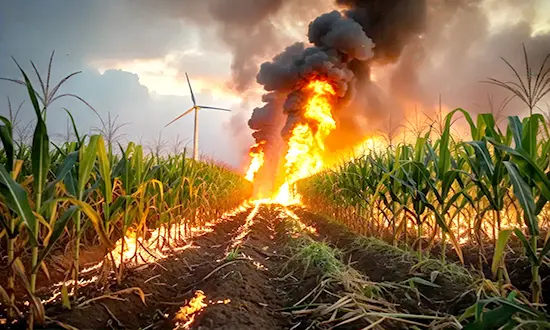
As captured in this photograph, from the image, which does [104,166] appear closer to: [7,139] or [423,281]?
[7,139]

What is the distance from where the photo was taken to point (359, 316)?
2.15m

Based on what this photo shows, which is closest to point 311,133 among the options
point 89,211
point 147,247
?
point 147,247

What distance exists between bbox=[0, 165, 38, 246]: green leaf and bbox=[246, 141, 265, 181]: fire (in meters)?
44.4

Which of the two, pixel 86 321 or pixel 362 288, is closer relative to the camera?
pixel 86 321

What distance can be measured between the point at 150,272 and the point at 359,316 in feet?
7.72

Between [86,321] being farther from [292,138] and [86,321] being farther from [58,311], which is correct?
[292,138]

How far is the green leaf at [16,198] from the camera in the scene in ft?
5.81

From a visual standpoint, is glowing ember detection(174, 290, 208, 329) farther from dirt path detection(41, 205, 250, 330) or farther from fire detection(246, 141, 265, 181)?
fire detection(246, 141, 265, 181)

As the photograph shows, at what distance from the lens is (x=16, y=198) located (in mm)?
1791

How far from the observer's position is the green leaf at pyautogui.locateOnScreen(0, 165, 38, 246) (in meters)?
1.77

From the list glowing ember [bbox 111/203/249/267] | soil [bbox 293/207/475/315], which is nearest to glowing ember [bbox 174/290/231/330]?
glowing ember [bbox 111/203/249/267]

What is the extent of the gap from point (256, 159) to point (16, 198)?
44.8m

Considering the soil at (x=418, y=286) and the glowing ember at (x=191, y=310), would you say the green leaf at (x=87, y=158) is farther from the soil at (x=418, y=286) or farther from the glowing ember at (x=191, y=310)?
the soil at (x=418, y=286)

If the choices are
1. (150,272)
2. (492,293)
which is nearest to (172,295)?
(150,272)
